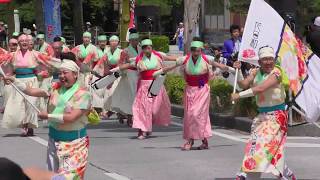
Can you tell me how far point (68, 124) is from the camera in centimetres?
679

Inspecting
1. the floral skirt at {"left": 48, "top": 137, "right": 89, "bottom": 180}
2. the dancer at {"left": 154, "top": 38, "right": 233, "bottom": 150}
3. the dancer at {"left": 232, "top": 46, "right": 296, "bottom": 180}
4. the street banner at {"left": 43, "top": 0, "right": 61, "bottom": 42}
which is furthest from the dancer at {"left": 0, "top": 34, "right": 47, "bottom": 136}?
the street banner at {"left": 43, "top": 0, "right": 61, "bottom": 42}

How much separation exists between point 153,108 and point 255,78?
18.3 feet

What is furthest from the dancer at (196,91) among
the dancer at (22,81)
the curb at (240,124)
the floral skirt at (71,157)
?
the floral skirt at (71,157)

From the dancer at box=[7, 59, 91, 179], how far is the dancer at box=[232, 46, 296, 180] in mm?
1789

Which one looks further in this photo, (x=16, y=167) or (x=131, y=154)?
(x=131, y=154)

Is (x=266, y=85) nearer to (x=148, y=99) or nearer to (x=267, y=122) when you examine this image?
(x=267, y=122)

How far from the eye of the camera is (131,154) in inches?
442

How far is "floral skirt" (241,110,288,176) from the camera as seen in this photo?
25.6 ft

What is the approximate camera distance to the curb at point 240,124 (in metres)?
13.0

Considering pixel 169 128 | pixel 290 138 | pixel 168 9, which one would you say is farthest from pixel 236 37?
pixel 168 9

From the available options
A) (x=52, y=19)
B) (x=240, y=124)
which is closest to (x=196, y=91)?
(x=240, y=124)

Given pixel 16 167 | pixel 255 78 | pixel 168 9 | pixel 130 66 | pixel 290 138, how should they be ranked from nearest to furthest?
1. pixel 16 167
2. pixel 255 78
3. pixel 290 138
4. pixel 130 66
5. pixel 168 9

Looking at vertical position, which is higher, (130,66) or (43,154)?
(130,66)

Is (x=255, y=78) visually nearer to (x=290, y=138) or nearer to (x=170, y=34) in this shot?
(x=290, y=138)
